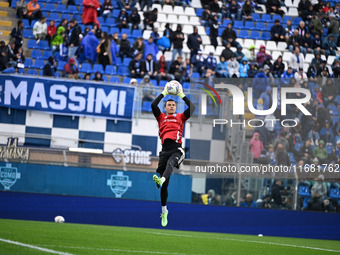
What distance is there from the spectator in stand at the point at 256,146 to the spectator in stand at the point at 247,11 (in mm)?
11381

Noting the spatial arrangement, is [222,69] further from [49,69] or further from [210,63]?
[49,69]

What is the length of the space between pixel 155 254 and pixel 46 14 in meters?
17.2

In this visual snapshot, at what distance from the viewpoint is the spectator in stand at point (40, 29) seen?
70.4ft

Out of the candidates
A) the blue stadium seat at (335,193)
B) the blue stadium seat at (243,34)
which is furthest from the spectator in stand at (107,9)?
the blue stadium seat at (335,193)

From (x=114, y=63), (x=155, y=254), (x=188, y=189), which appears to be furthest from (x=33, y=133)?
(x=155, y=254)

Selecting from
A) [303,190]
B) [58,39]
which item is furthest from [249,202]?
[58,39]

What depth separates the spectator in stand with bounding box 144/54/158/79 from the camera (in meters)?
19.5

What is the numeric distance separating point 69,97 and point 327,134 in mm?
7646

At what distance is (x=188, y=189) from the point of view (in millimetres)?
13867

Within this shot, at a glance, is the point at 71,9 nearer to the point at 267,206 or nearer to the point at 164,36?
the point at 164,36

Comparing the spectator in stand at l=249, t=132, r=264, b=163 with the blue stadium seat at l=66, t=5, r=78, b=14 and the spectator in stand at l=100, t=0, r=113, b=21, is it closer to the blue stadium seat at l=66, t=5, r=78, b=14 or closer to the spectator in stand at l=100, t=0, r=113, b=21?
the spectator in stand at l=100, t=0, r=113, b=21

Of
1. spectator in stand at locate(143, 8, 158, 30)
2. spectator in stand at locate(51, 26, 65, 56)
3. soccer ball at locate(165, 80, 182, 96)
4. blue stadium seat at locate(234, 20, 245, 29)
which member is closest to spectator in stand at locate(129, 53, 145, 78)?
spectator in stand at locate(51, 26, 65, 56)

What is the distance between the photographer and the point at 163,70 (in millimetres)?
19891

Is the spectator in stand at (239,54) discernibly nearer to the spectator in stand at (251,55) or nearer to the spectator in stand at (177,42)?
the spectator in stand at (251,55)
